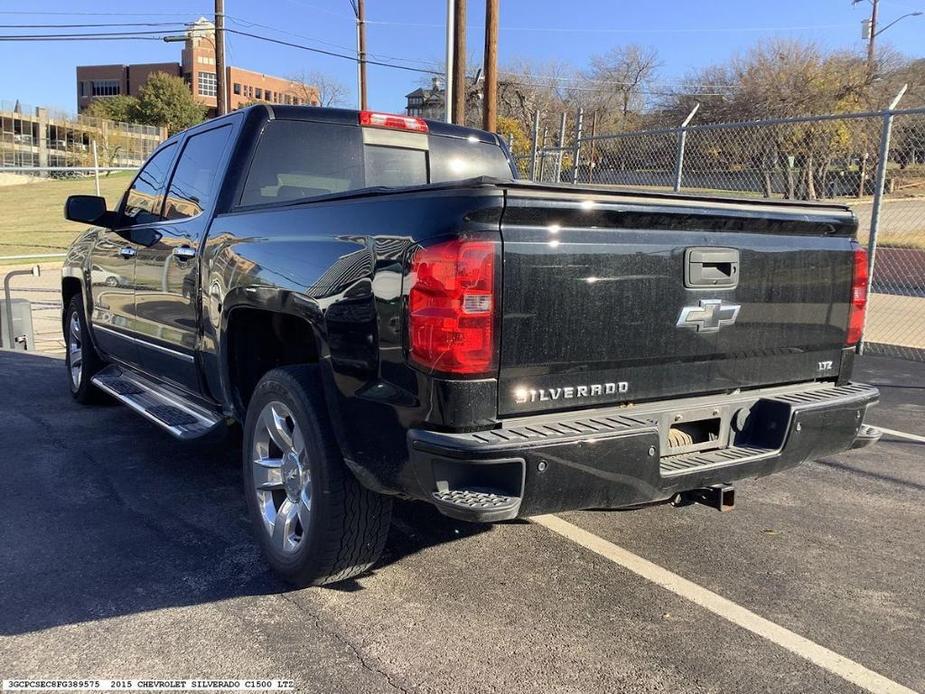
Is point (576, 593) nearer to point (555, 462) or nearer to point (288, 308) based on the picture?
point (555, 462)

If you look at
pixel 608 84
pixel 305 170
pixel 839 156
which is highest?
pixel 608 84

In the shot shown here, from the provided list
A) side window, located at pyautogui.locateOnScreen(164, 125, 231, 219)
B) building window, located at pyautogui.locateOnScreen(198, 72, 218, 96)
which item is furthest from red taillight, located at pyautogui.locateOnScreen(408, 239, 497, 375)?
building window, located at pyautogui.locateOnScreen(198, 72, 218, 96)

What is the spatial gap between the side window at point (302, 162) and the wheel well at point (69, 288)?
3017 millimetres

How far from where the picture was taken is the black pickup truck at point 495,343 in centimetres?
260

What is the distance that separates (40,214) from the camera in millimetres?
37156

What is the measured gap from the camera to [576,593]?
3.32 meters

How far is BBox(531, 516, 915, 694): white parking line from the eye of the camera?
2729mm

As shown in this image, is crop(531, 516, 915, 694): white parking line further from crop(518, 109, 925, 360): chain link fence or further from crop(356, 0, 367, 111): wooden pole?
crop(356, 0, 367, 111): wooden pole

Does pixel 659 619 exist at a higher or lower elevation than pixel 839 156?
lower

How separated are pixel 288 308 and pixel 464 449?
1.16 m

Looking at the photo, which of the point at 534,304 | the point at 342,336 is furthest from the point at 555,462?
the point at 342,336

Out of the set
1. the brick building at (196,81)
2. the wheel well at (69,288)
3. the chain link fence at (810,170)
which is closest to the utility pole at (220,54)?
the chain link fence at (810,170)

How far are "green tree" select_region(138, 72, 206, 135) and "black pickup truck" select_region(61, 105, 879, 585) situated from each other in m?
69.1

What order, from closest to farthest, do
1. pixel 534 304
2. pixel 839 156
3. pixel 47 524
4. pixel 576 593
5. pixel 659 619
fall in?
pixel 534 304
pixel 659 619
pixel 576 593
pixel 47 524
pixel 839 156
